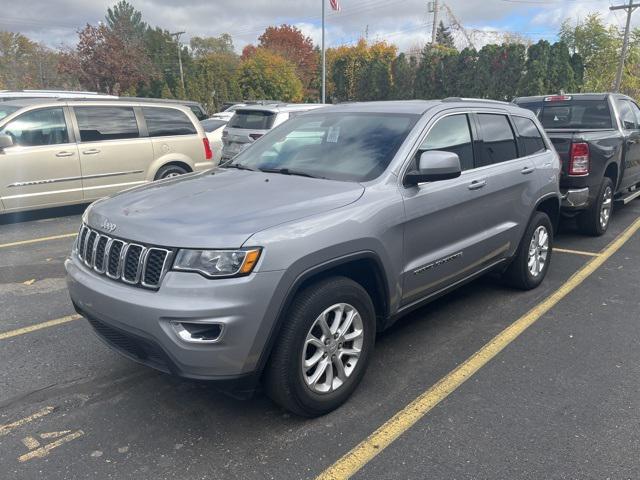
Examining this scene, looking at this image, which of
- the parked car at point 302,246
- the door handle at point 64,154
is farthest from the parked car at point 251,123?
the parked car at point 302,246

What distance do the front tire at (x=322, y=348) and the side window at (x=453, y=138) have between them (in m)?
1.29

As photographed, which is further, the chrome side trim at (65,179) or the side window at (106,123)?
the side window at (106,123)

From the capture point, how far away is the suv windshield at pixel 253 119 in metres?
11.0

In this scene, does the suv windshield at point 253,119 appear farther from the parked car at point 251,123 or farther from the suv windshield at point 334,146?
the suv windshield at point 334,146

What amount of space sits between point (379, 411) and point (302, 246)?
1.11m

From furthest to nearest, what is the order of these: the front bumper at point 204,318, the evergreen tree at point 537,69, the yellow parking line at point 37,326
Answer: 1. the evergreen tree at point 537,69
2. the yellow parking line at point 37,326
3. the front bumper at point 204,318

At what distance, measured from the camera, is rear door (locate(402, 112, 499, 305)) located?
3.51 metres

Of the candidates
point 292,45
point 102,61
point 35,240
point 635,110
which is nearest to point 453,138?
point 35,240

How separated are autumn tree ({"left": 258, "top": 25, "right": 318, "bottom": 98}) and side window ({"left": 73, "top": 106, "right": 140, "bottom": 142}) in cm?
6669

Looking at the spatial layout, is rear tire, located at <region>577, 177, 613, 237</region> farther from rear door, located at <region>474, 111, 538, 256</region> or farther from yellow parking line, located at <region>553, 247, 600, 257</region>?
rear door, located at <region>474, 111, 538, 256</region>

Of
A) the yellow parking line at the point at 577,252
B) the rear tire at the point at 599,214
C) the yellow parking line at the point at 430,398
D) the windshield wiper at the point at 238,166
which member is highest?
the windshield wiper at the point at 238,166

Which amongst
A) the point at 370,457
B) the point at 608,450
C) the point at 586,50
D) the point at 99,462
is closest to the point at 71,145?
the point at 99,462

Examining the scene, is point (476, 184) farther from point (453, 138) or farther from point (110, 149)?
point (110, 149)

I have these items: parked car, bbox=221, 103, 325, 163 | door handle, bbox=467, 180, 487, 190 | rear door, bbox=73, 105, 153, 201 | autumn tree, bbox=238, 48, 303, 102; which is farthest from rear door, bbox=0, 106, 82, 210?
autumn tree, bbox=238, 48, 303, 102
